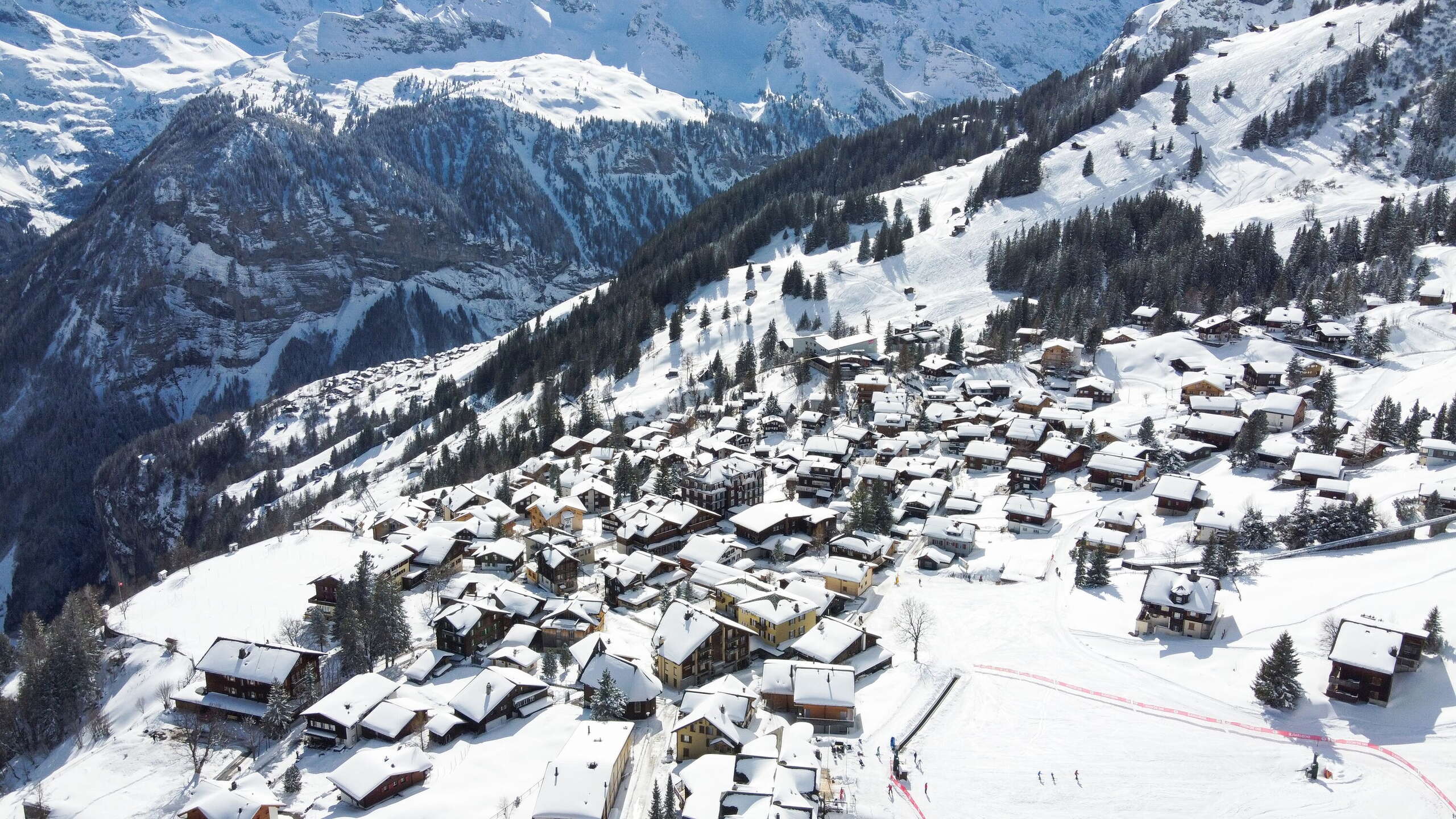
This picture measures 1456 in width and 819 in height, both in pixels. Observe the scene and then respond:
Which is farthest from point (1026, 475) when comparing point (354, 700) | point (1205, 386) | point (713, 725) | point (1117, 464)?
point (354, 700)

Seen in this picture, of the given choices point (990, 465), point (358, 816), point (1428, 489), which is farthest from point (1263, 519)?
point (358, 816)

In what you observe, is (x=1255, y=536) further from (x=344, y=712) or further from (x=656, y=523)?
(x=344, y=712)

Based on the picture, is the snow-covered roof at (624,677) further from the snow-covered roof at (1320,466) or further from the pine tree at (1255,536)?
the snow-covered roof at (1320,466)

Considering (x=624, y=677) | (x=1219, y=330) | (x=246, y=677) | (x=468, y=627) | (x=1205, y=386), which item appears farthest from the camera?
(x=1219, y=330)

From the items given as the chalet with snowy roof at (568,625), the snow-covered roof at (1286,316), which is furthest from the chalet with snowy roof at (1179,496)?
the snow-covered roof at (1286,316)

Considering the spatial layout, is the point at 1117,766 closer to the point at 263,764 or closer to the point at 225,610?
the point at 263,764

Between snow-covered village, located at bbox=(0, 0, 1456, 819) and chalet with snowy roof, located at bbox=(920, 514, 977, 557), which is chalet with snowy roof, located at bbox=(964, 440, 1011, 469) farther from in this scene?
chalet with snowy roof, located at bbox=(920, 514, 977, 557)
